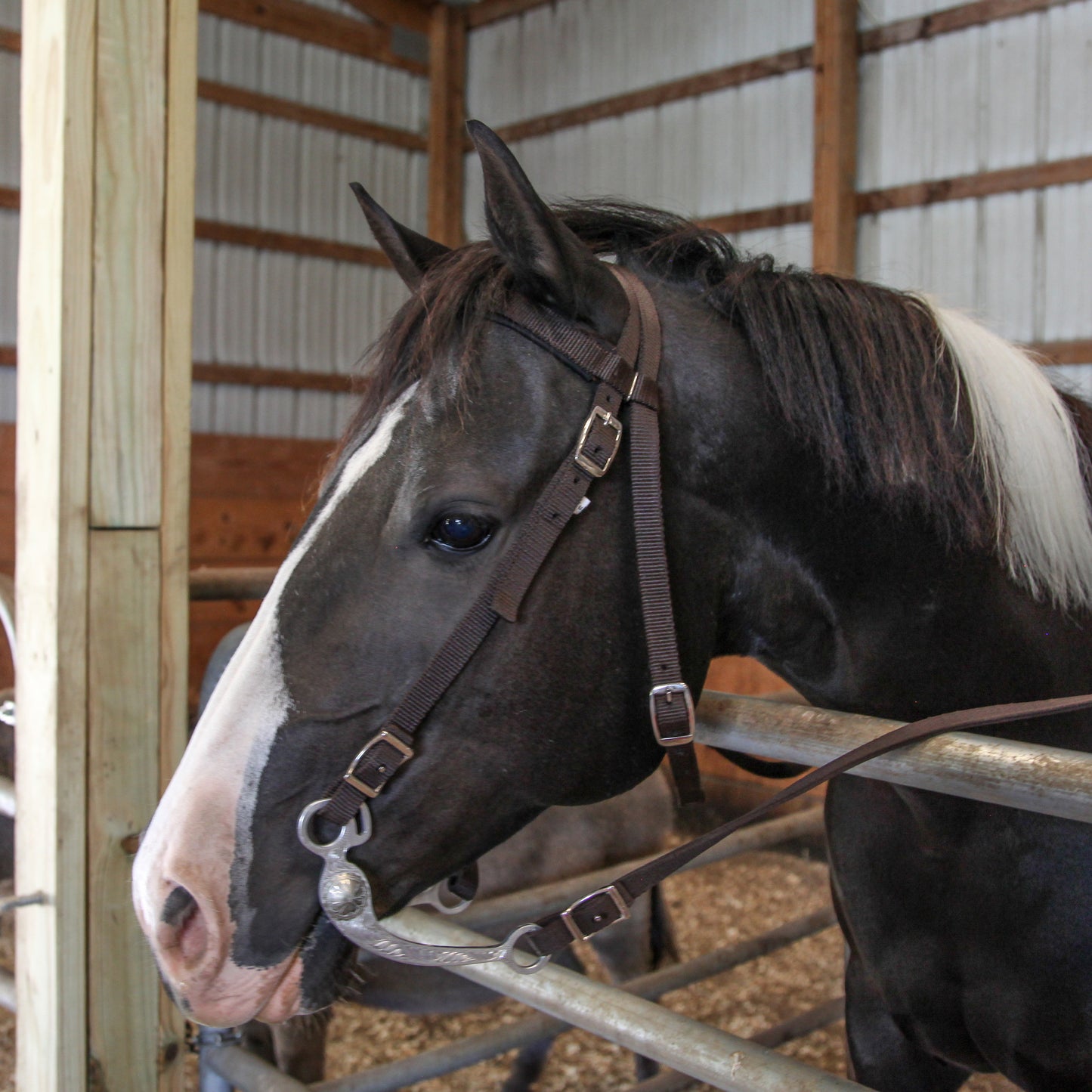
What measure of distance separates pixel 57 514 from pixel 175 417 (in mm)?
224

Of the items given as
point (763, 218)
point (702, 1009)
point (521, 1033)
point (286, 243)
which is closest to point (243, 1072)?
point (521, 1033)

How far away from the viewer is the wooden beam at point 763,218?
593 cm

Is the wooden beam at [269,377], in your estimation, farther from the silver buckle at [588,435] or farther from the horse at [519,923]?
the silver buckle at [588,435]

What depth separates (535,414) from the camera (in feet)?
3.43

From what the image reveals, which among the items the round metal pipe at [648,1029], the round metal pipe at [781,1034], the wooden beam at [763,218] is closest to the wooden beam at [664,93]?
the wooden beam at [763,218]

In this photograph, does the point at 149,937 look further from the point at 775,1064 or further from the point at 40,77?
the point at 40,77

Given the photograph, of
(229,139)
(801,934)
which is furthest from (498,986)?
(229,139)

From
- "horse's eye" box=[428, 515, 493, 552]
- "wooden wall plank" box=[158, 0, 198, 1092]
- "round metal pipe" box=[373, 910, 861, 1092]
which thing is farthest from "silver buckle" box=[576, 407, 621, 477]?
"wooden wall plank" box=[158, 0, 198, 1092]

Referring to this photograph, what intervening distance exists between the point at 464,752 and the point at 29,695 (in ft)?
2.53

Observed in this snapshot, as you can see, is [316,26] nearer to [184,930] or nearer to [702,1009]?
[702,1009]

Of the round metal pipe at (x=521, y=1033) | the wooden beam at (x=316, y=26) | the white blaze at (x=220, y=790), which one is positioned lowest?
the round metal pipe at (x=521, y=1033)

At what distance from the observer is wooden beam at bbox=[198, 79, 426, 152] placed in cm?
687

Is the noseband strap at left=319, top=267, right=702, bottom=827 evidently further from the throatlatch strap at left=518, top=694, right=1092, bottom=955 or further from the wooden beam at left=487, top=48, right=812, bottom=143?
the wooden beam at left=487, top=48, right=812, bottom=143

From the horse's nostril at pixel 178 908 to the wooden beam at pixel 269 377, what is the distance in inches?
235
